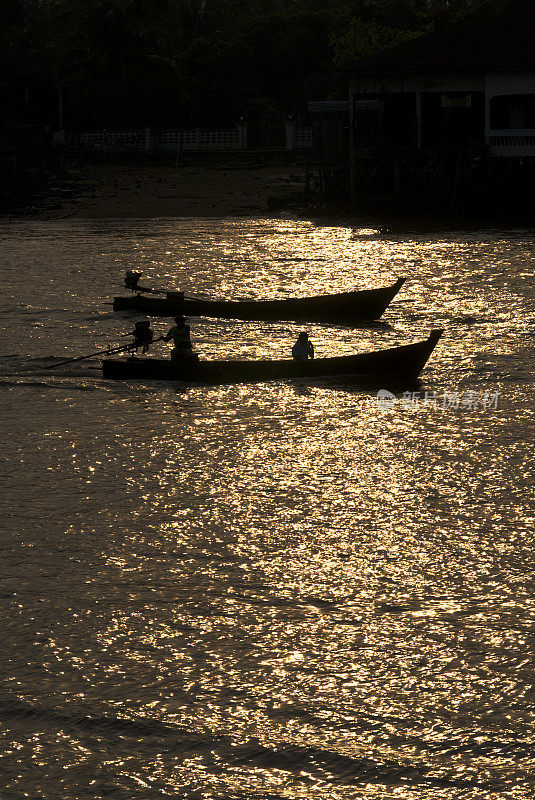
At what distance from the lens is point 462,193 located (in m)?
45.7

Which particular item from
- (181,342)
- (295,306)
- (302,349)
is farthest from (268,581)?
(295,306)

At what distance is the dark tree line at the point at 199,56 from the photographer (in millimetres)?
62188

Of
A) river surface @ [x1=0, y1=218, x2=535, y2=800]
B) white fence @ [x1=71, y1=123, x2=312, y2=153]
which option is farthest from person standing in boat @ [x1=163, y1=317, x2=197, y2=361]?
white fence @ [x1=71, y1=123, x2=312, y2=153]

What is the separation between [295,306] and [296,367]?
6416mm

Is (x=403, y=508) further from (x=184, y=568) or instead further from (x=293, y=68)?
(x=293, y=68)

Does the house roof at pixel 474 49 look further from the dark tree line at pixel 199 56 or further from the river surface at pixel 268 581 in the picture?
the river surface at pixel 268 581

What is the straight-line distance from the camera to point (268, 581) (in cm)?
1196

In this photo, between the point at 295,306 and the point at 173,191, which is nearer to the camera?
the point at 295,306

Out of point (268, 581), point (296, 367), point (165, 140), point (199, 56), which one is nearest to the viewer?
point (268, 581)

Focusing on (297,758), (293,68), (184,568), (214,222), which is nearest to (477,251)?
(214,222)

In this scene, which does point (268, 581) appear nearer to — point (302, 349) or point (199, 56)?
point (302, 349)

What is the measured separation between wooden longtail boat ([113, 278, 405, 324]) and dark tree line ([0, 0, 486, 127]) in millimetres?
38242

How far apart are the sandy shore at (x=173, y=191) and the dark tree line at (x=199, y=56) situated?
4.60m

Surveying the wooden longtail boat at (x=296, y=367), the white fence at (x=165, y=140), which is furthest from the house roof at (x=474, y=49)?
the wooden longtail boat at (x=296, y=367)
